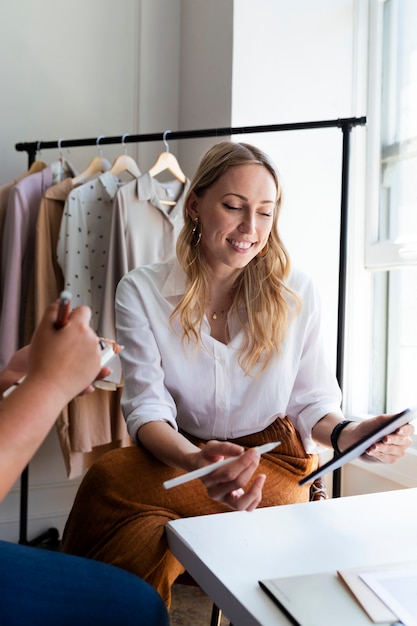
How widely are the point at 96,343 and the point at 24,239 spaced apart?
157 centimetres

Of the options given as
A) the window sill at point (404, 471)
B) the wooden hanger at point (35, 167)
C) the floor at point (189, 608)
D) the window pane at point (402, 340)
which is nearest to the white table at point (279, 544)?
the window sill at point (404, 471)

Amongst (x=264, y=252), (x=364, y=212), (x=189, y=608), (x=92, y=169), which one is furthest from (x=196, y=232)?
(x=189, y=608)

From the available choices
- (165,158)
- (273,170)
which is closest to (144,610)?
(273,170)

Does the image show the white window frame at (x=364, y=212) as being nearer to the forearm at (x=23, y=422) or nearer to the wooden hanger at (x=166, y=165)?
the wooden hanger at (x=166, y=165)

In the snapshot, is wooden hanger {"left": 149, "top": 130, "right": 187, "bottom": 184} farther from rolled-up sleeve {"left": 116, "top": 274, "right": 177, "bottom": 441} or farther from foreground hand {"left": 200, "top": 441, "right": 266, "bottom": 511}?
foreground hand {"left": 200, "top": 441, "right": 266, "bottom": 511}

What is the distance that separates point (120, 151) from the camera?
2.75 meters

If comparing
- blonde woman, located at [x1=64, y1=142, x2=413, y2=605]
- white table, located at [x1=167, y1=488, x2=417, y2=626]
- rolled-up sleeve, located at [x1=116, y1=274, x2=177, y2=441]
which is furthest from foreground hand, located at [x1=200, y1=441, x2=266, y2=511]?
rolled-up sleeve, located at [x1=116, y1=274, x2=177, y2=441]

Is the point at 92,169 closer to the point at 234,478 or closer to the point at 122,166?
the point at 122,166

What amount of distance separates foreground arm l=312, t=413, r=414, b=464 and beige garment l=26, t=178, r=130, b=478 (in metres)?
0.94

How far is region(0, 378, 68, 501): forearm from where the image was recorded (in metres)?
0.69

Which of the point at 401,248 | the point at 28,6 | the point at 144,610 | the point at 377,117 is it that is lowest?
the point at 144,610

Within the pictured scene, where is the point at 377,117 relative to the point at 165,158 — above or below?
above

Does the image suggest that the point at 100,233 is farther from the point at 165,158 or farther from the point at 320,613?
the point at 320,613

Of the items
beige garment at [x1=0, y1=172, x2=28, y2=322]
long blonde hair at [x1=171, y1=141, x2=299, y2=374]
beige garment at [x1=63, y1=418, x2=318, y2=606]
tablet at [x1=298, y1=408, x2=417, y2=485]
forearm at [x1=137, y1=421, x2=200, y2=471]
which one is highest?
beige garment at [x1=0, y1=172, x2=28, y2=322]
